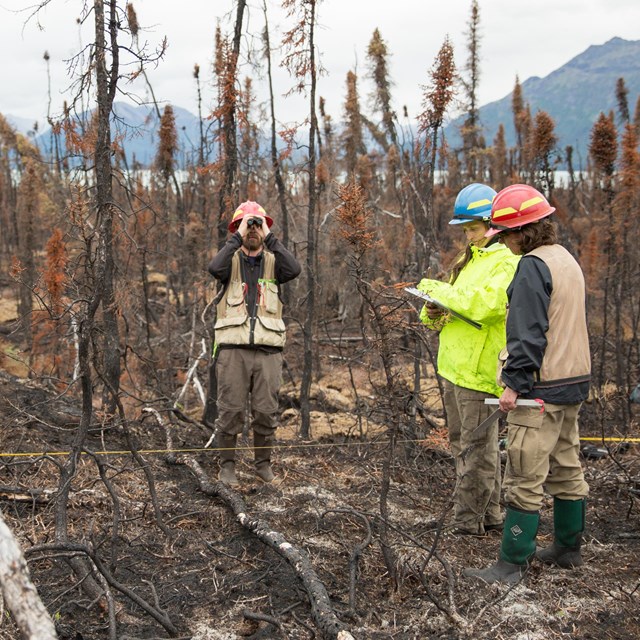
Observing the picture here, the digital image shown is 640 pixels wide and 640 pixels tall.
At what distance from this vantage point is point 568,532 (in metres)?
3.58

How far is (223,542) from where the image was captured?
13.0 feet

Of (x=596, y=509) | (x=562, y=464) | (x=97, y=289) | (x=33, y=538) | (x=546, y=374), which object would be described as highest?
(x=97, y=289)

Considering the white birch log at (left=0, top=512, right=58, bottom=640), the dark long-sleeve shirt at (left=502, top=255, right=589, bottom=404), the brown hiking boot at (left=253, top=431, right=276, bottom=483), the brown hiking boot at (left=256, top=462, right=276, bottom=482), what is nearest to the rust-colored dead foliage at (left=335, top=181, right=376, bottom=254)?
the dark long-sleeve shirt at (left=502, top=255, right=589, bottom=404)

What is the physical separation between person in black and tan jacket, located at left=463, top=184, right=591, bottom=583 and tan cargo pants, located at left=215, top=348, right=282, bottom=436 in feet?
6.99

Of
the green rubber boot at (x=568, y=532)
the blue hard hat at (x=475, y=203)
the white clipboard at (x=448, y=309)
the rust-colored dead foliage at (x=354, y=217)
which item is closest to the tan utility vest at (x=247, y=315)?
the white clipboard at (x=448, y=309)

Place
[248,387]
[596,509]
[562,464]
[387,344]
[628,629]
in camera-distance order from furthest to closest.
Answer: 1. [248,387]
2. [596,509]
3. [562,464]
4. [387,344]
5. [628,629]

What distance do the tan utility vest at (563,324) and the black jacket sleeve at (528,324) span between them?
38mm

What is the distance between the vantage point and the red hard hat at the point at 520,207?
3.33 m

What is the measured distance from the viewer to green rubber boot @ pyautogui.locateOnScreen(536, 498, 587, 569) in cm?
356

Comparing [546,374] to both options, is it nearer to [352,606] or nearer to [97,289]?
[352,606]

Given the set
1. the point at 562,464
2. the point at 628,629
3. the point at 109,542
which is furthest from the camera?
the point at 109,542

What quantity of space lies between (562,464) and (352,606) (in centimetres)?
141

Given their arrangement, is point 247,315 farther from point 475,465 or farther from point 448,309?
point 475,465

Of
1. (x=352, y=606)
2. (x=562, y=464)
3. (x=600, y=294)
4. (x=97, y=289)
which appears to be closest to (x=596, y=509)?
(x=562, y=464)
